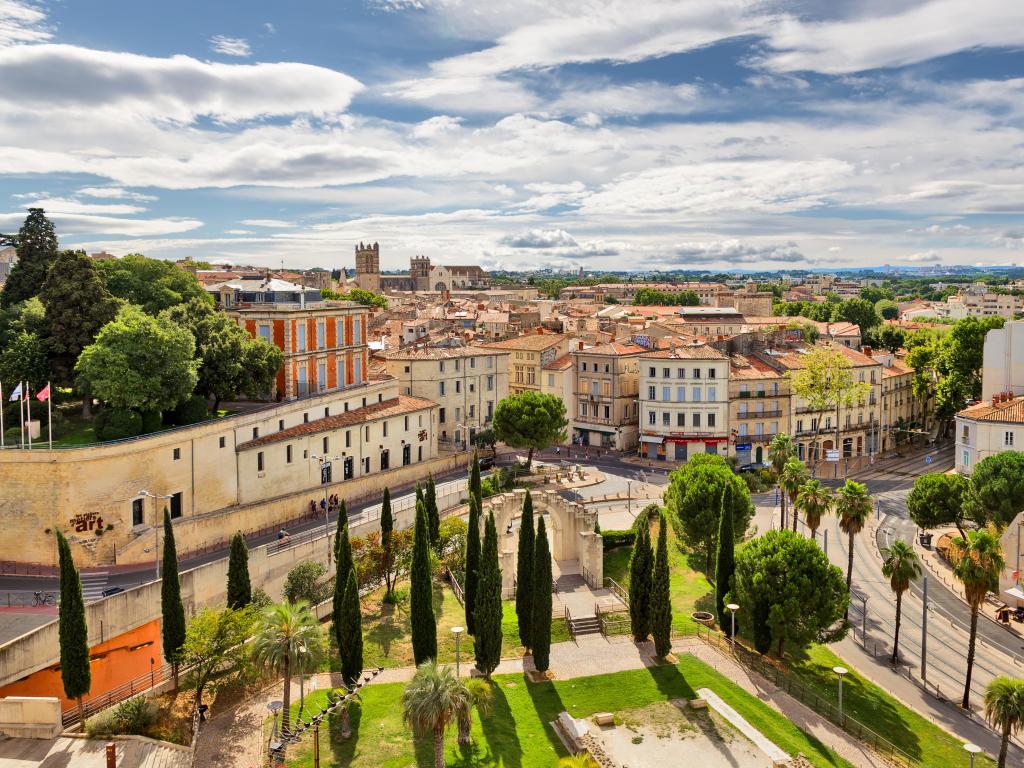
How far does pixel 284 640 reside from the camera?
103ft

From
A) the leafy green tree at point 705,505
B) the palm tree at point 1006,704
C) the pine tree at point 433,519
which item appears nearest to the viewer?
the palm tree at point 1006,704

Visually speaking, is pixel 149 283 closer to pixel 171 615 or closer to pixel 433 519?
pixel 433 519


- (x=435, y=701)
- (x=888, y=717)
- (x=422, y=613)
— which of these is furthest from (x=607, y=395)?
(x=435, y=701)

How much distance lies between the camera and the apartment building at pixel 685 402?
82.9m

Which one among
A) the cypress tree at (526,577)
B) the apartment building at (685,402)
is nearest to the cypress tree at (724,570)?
the cypress tree at (526,577)

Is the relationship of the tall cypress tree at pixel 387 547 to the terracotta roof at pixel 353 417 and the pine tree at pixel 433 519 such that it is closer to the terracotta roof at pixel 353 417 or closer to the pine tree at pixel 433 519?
the pine tree at pixel 433 519

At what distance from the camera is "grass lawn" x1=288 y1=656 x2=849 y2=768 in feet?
106

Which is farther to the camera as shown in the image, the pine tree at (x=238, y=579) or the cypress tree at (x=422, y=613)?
the pine tree at (x=238, y=579)

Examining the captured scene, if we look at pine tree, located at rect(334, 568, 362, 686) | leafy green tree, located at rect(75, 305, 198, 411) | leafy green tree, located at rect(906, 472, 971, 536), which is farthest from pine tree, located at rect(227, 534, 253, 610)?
leafy green tree, located at rect(906, 472, 971, 536)

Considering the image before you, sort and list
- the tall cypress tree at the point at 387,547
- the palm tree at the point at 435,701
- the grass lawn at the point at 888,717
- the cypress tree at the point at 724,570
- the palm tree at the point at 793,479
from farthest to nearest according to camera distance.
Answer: the palm tree at the point at 793,479
the tall cypress tree at the point at 387,547
the cypress tree at the point at 724,570
the grass lawn at the point at 888,717
the palm tree at the point at 435,701

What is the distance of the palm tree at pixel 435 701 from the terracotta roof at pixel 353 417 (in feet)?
99.3

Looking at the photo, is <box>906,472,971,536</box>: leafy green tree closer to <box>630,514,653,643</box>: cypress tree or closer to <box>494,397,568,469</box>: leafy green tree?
<box>630,514,653,643</box>: cypress tree

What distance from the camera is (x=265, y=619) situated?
105 feet

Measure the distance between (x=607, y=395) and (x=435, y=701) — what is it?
201 feet
